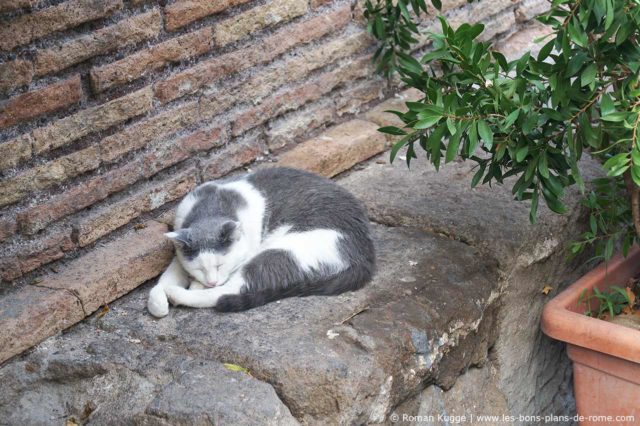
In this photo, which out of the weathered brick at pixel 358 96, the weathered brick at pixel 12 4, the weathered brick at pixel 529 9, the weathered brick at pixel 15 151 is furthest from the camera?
the weathered brick at pixel 529 9

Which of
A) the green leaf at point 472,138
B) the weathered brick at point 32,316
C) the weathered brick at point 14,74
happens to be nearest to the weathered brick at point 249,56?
the weathered brick at point 14,74

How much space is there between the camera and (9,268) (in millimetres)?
3006

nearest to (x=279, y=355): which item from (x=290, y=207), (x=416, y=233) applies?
(x=290, y=207)

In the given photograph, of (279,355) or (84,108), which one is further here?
(84,108)

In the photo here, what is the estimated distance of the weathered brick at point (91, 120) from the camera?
3.03m

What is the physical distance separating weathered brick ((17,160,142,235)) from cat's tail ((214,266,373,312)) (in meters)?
0.62

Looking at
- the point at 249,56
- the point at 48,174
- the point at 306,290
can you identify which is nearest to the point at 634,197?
the point at 306,290

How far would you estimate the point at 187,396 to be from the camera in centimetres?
264

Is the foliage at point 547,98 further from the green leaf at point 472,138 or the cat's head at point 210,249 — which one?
the cat's head at point 210,249

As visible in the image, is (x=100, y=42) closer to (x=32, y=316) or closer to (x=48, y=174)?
(x=48, y=174)

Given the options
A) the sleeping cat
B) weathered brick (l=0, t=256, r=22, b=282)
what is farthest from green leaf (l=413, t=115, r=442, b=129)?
weathered brick (l=0, t=256, r=22, b=282)

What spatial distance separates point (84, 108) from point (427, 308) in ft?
4.62

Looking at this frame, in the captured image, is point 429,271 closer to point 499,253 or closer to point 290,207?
point 499,253

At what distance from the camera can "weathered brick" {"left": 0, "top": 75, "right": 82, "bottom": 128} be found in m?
2.90
